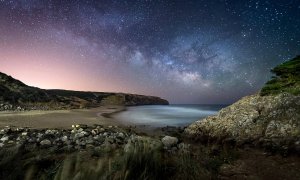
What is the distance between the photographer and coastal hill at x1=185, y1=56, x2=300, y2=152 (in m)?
8.77

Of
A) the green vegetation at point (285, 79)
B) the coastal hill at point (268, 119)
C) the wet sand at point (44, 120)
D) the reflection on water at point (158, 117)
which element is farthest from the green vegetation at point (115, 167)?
the reflection on water at point (158, 117)

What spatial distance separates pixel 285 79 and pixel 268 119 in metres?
3.55

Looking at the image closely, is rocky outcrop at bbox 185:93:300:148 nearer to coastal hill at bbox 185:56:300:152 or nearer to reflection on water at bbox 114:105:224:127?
coastal hill at bbox 185:56:300:152

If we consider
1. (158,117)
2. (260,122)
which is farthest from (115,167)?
(158,117)

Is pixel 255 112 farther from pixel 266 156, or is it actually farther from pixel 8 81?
pixel 8 81

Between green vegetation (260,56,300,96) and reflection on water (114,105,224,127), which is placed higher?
green vegetation (260,56,300,96)

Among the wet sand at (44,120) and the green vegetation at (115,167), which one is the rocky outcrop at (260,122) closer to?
the green vegetation at (115,167)

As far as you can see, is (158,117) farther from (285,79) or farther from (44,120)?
(285,79)

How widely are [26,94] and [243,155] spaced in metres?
36.5

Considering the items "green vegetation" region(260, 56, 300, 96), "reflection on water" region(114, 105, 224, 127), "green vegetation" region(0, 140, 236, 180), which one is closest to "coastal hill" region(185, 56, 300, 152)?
"green vegetation" region(260, 56, 300, 96)

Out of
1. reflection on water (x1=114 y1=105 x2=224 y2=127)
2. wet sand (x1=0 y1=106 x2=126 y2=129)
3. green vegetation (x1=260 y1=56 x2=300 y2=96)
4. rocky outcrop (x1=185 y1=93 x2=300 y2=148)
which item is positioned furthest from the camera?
reflection on water (x1=114 y1=105 x2=224 y2=127)

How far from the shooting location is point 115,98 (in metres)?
89.5

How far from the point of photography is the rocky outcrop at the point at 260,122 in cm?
875

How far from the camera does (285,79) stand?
12.0 m
